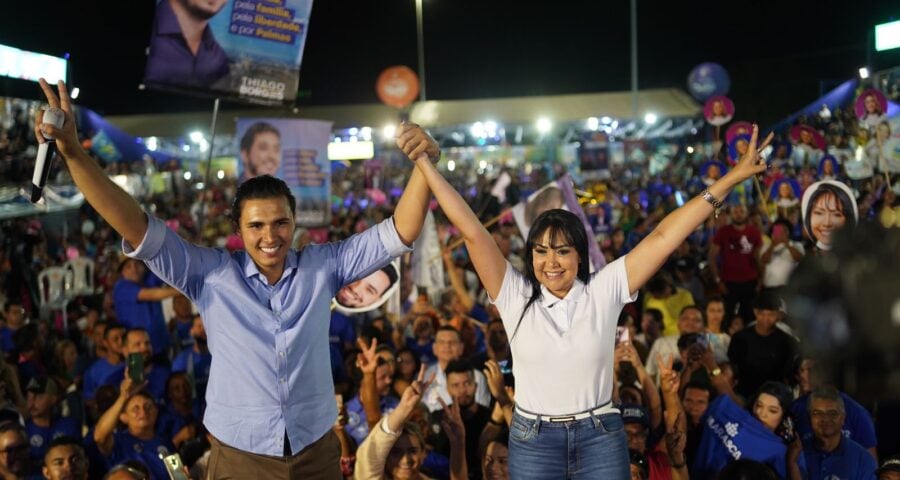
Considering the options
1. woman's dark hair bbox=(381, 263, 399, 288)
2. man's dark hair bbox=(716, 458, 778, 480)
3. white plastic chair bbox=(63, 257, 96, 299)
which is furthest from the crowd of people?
white plastic chair bbox=(63, 257, 96, 299)

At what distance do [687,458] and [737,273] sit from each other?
4.93 m

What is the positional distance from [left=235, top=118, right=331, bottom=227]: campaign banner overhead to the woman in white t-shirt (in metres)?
6.12

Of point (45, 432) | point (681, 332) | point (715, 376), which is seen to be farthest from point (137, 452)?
point (681, 332)

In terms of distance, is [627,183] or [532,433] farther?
[627,183]

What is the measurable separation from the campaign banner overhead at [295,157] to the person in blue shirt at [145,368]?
7.98 ft

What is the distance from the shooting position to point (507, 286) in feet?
11.3

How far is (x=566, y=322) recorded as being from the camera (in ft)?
10.8

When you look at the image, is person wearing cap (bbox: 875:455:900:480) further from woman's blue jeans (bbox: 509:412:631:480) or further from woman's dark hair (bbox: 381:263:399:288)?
woman's dark hair (bbox: 381:263:399:288)

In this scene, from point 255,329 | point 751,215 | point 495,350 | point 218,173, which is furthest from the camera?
point 218,173

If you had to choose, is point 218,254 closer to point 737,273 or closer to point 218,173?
point 737,273

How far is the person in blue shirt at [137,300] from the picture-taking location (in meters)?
8.01

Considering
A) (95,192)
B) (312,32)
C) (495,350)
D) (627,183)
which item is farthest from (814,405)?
(312,32)

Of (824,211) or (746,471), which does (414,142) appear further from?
(824,211)

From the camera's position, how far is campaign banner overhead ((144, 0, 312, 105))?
25.3 ft
